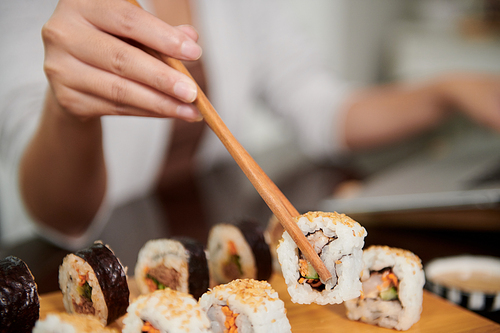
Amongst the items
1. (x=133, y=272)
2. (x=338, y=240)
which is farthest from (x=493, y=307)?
(x=133, y=272)

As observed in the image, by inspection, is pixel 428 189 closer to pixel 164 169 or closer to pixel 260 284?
pixel 260 284

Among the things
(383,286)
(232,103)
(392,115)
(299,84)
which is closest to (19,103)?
(383,286)

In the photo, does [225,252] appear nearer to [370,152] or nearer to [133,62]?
[133,62]

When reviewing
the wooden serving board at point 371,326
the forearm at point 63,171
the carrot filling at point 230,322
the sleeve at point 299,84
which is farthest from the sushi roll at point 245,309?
the sleeve at point 299,84

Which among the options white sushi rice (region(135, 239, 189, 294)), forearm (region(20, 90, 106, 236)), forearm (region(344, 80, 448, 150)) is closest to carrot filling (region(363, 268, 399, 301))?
white sushi rice (region(135, 239, 189, 294))

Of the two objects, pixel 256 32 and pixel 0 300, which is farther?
pixel 256 32

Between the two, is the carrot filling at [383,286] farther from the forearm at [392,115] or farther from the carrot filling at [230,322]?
the forearm at [392,115]

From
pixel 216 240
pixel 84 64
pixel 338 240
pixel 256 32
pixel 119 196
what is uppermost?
pixel 256 32
